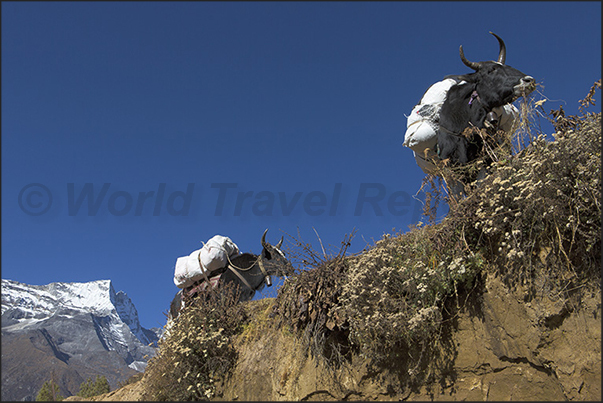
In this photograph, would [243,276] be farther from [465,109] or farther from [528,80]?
[528,80]

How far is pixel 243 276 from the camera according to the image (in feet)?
30.3

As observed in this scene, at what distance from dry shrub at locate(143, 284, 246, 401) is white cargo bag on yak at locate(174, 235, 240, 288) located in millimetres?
2197

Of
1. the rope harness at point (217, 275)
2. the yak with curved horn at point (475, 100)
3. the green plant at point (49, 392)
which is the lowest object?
the green plant at point (49, 392)

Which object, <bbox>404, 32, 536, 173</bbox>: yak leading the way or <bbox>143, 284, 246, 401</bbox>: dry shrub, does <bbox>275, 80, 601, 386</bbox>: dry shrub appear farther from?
<bbox>143, 284, 246, 401</bbox>: dry shrub

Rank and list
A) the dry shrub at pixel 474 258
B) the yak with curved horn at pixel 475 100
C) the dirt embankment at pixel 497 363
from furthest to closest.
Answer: the yak with curved horn at pixel 475 100, the dry shrub at pixel 474 258, the dirt embankment at pixel 497 363

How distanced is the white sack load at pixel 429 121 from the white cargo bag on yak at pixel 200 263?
4428mm

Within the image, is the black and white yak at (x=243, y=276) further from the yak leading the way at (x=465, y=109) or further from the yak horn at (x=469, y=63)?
the yak horn at (x=469, y=63)

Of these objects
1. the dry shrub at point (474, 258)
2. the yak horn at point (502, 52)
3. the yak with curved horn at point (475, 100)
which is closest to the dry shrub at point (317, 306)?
the dry shrub at point (474, 258)

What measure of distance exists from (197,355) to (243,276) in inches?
141

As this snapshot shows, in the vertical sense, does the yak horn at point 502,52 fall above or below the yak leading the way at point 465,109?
above

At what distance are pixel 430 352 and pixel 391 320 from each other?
498 millimetres

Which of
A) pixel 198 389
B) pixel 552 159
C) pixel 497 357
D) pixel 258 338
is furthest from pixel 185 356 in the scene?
pixel 552 159

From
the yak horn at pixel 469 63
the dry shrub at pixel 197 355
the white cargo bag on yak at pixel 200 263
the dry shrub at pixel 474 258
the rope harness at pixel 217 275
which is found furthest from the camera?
the white cargo bag on yak at pixel 200 263

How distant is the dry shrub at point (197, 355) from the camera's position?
5.41 m
